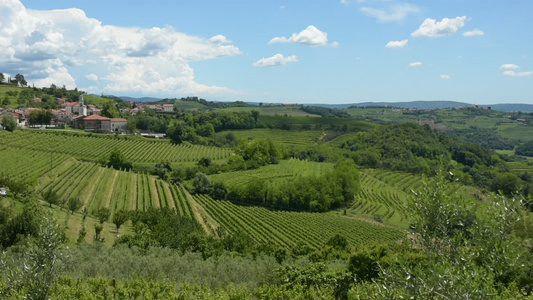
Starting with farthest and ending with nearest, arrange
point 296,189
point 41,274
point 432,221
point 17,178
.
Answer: point 296,189
point 17,178
point 41,274
point 432,221

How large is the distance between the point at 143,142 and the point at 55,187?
51.8 meters

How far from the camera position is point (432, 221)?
10.4 meters

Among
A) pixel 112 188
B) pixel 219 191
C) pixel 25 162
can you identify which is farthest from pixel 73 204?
pixel 219 191

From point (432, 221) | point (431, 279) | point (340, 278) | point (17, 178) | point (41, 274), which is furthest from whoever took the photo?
point (17, 178)

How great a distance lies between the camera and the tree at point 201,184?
231 ft

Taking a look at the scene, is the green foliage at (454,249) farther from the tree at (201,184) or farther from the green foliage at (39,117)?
the green foliage at (39,117)

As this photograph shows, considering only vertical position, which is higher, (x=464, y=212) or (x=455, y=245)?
(x=464, y=212)

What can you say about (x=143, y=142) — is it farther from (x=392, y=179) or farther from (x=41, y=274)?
(x=41, y=274)

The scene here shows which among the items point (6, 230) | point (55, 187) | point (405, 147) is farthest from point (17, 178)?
point (405, 147)

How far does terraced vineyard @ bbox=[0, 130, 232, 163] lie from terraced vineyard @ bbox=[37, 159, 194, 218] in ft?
40.8

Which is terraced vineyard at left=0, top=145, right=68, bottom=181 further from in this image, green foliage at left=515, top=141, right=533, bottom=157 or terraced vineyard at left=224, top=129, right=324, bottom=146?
green foliage at left=515, top=141, right=533, bottom=157

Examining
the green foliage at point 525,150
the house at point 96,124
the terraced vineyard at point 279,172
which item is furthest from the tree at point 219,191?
the green foliage at point 525,150

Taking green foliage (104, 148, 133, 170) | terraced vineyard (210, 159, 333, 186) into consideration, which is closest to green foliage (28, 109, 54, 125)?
green foliage (104, 148, 133, 170)

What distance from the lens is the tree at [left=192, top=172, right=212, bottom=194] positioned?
70500 millimetres
